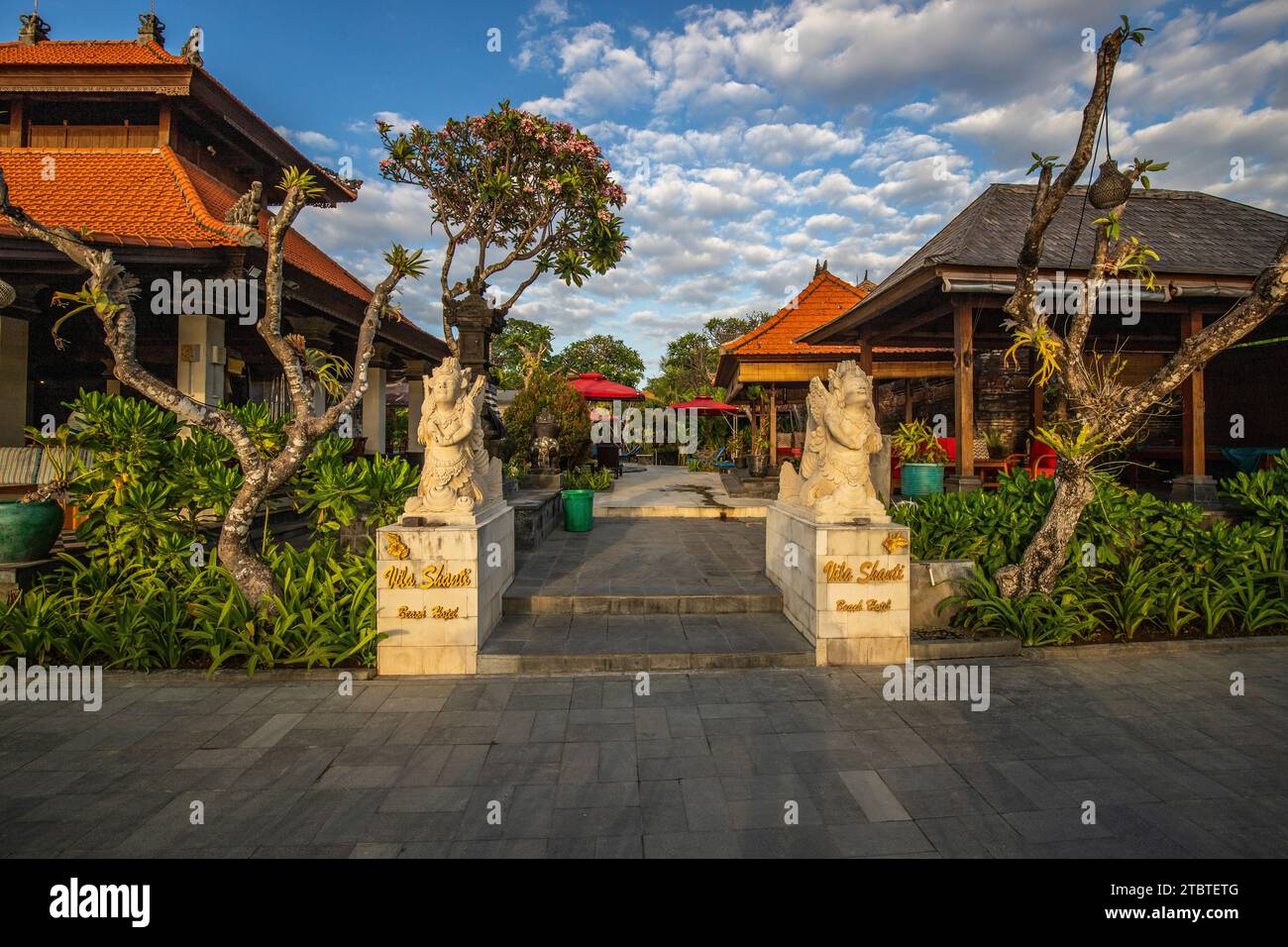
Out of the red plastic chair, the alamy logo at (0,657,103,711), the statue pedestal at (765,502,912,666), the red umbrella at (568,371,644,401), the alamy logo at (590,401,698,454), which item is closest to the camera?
the alamy logo at (0,657,103,711)

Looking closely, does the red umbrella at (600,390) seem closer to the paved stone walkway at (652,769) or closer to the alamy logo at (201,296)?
the alamy logo at (201,296)

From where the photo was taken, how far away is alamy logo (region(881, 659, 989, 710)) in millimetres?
3709

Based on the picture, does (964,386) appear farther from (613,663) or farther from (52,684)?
(52,684)

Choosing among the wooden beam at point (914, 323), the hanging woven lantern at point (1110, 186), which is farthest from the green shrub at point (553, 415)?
the hanging woven lantern at point (1110, 186)

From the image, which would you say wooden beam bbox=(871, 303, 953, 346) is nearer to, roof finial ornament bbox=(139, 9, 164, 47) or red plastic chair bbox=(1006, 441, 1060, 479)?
red plastic chair bbox=(1006, 441, 1060, 479)

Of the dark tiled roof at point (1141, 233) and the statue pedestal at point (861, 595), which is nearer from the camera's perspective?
the statue pedestal at point (861, 595)

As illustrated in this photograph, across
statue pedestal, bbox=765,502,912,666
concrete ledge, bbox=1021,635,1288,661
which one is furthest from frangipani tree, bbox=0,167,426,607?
concrete ledge, bbox=1021,635,1288,661

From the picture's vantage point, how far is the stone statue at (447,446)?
4328 mm

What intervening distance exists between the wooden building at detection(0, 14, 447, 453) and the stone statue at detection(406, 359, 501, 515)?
337 cm

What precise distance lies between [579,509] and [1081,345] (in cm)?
624

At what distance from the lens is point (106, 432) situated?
4969 mm

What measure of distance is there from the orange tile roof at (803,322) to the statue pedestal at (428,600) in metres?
9.93

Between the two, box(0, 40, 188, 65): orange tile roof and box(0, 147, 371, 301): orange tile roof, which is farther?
box(0, 40, 188, 65): orange tile roof
